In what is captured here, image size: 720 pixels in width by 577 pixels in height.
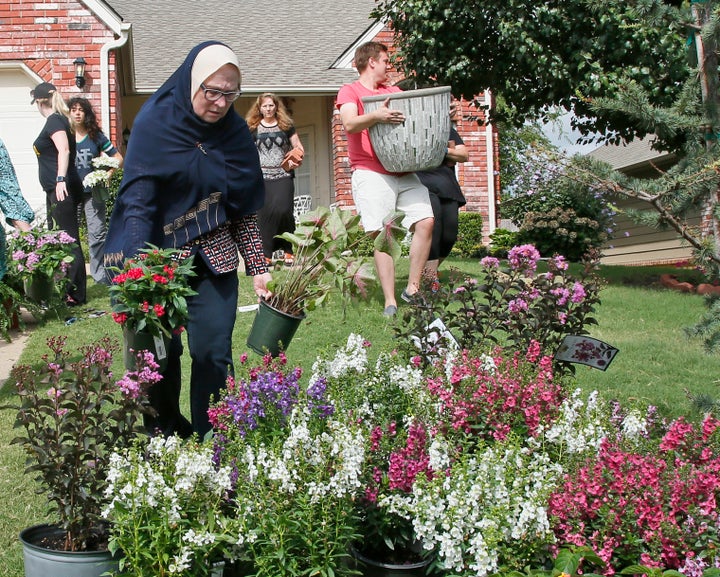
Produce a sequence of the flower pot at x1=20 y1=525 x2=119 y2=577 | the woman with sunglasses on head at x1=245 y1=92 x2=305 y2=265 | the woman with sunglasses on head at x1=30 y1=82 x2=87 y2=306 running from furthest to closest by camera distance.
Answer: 1. the woman with sunglasses on head at x1=245 y1=92 x2=305 y2=265
2. the woman with sunglasses on head at x1=30 y1=82 x2=87 y2=306
3. the flower pot at x1=20 y1=525 x2=119 y2=577

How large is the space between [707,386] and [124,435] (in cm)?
385

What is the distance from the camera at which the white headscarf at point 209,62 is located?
393 centimetres

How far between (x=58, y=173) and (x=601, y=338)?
539 centimetres

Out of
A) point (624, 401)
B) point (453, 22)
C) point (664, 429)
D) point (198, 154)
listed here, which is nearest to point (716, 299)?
point (664, 429)

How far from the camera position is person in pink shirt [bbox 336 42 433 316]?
23.4ft

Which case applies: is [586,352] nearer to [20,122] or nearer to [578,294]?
[578,294]

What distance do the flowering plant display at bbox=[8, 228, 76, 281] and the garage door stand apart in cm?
703

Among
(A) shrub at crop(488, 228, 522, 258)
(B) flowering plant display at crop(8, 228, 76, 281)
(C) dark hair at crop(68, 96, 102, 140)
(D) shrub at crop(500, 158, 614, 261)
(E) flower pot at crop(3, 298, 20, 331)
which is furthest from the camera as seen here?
(A) shrub at crop(488, 228, 522, 258)

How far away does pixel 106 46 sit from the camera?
15.1m

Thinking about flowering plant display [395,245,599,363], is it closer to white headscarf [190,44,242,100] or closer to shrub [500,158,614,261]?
white headscarf [190,44,242,100]

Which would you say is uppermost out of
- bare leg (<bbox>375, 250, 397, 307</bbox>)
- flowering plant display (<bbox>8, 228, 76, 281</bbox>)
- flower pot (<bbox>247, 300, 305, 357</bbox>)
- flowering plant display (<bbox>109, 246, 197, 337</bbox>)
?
flowering plant display (<bbox>109, 246, 197, 337</bbox>)

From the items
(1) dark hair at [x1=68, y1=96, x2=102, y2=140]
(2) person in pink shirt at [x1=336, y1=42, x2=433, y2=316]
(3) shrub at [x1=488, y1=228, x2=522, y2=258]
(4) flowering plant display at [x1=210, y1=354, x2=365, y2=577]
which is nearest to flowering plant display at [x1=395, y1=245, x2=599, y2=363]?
(4) flowering plant display at [x1=210, y1=354, x2=365, y2=577]

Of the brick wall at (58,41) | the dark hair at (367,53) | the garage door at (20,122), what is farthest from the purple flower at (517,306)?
the garage door at (20,122)

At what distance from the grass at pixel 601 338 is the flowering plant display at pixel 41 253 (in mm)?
510
